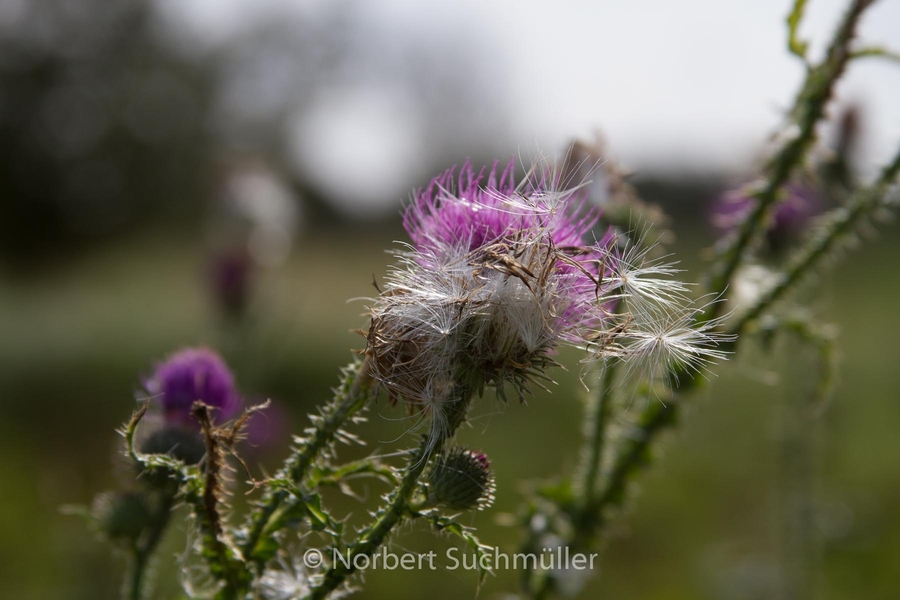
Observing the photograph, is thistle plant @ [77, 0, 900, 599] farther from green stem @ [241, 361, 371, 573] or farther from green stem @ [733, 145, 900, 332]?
green stem @ [733, 145, 900, 332]

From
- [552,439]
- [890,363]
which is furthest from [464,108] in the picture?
[552,439]

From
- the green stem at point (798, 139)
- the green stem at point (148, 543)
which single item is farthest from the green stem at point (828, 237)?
the green stem at point (148, 543)

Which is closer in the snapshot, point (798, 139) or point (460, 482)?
point (460, 482)

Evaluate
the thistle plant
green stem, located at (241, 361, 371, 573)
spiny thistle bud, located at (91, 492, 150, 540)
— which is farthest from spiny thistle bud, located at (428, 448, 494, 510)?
spiny thistle bud, located at (91, 492, 150, 540)

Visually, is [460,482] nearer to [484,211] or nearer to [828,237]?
[484,211]

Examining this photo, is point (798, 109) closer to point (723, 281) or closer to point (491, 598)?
point (723, 281)

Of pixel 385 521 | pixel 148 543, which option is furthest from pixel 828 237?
pixel 148 543
